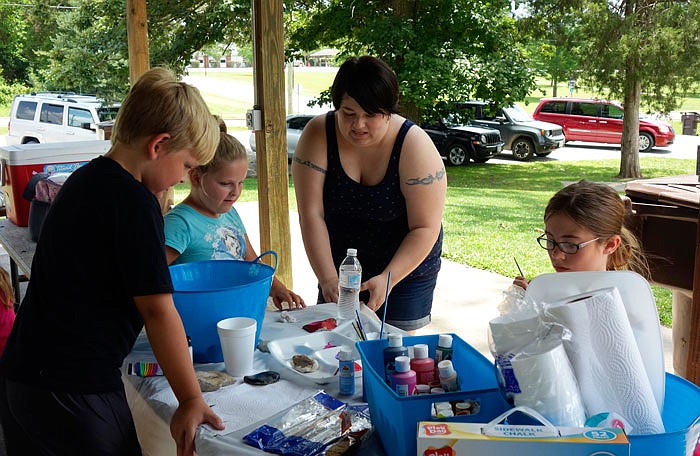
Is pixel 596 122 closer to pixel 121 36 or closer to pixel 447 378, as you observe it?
pixel 121 36

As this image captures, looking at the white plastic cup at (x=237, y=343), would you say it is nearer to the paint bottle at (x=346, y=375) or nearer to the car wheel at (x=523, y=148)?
the paint bottle at (x=346, y=375)

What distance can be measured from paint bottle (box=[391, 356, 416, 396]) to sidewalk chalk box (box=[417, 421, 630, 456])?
213 mm

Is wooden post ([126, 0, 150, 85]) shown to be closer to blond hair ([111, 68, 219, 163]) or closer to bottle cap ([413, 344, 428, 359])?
blond hair ([111, 68, 219, 163])

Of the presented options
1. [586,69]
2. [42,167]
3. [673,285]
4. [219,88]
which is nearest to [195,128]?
[673,285]

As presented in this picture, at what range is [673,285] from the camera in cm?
297

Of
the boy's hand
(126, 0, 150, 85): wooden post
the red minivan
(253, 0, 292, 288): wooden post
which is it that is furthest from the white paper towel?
the red minivan

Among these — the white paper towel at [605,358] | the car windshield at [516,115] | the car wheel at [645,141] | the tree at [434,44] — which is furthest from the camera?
the car wheel at [645,141]

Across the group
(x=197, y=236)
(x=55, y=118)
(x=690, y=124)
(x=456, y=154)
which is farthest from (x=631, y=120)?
(x=197, y=236)

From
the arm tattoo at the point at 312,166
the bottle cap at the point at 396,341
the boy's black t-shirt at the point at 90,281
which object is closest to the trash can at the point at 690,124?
the arm tattoo at the point at 312,166

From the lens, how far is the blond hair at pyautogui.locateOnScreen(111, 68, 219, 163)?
4.70 ft

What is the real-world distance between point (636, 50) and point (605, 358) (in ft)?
42.4

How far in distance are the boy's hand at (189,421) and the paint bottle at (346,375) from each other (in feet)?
0.98

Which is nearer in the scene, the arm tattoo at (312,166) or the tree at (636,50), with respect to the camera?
the arm tattoo at (312,166)

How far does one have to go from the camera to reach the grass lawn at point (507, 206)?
6.86m
